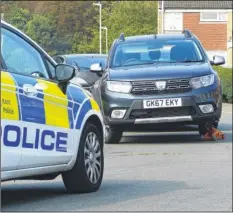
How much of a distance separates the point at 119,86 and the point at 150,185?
547 cm

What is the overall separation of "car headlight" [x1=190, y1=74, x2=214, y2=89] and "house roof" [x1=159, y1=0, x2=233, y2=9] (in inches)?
2026

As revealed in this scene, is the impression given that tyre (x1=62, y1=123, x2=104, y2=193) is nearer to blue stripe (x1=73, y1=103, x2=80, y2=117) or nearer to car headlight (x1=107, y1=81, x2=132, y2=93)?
blue stripe (x1=73, y1=103, x2=80, y2=117)

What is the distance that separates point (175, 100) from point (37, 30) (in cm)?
548

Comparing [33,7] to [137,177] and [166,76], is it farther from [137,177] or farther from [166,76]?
[137,177]

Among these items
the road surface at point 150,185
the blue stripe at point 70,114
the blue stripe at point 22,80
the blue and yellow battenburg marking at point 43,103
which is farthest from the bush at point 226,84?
the blue stripe at point 22,80

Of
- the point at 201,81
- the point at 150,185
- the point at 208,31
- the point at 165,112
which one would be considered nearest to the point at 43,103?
the point at 150,185

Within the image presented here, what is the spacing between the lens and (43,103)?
27.6 ft

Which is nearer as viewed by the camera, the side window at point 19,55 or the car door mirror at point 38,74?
the side window at point 19,55

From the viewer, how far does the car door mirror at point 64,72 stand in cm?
903

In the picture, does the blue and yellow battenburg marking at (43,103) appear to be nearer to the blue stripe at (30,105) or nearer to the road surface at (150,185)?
the blue stripe at (30,105)

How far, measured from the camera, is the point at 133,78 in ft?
49.8

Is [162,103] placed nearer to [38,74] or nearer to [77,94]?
[77,94]

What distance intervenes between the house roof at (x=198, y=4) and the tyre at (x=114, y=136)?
167 feet

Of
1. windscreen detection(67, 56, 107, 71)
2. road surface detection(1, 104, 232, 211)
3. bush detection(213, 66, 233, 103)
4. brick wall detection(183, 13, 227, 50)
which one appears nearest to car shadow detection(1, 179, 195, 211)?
road surface detection(1, 104, 232, 211)
